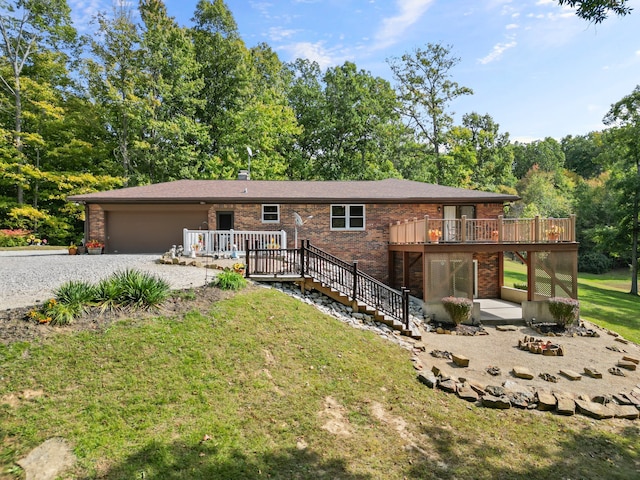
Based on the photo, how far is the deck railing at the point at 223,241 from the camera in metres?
12.7

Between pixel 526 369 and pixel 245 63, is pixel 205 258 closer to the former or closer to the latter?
pixel 526 369

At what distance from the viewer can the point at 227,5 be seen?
27.5 metres

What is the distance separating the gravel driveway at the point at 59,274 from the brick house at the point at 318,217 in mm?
3335

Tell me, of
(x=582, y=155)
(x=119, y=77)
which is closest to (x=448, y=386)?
(x=119, y=77)

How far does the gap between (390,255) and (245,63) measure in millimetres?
21698

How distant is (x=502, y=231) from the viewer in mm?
12242

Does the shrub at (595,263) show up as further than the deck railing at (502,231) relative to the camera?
Yes

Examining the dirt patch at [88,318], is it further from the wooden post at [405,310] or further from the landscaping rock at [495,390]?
the landscaping rock at [495,390]

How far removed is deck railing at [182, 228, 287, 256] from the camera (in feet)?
41.6

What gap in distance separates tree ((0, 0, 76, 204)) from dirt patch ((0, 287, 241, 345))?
22198mm

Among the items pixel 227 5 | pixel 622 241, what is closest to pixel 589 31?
pixel 622 241

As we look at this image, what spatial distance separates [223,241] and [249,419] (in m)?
9.06

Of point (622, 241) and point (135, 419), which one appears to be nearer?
point (135, 419)

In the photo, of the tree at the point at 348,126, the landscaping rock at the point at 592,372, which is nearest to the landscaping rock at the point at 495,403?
the landscaping rock at the point at 592,372
